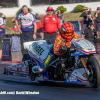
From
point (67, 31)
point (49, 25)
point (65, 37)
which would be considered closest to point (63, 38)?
point (65, 37)

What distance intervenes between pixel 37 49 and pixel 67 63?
1215 millimetres

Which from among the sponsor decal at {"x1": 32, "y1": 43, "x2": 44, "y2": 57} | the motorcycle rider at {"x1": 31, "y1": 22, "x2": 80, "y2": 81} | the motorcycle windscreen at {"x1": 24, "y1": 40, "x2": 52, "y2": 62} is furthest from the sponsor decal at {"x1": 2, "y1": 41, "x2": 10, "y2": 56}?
the motorcycle rider at {"x1": 31, "y1": 22, "x2": 80, "y2": 81}

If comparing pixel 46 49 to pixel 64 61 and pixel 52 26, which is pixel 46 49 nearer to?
pixel 64 61

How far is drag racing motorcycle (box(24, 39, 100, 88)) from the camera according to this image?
6805 mm

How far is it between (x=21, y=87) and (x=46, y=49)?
3.67ft

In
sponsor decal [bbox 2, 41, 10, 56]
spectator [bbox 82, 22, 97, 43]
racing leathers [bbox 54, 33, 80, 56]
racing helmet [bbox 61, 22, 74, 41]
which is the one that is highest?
racing helmet [bbox 61, 22, 74, 41]

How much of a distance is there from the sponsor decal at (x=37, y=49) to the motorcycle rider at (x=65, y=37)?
70 centimetres

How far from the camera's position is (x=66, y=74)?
7184 mm

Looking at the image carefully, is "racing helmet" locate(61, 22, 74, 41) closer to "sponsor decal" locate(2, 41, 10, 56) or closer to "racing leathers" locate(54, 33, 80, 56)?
"racing leathers" locate(54, 33, 80, 56)

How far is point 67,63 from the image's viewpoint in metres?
7.39

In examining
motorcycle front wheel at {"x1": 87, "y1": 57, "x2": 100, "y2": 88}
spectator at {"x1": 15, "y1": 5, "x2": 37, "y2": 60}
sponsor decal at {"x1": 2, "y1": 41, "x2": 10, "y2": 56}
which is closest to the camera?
motorcycle front wheel at {"x1": 87, "y1": 57, "x2": 100, "y2": 88}

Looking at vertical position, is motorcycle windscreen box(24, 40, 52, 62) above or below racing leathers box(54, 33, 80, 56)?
below

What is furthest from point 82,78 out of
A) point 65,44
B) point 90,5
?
point 90,5

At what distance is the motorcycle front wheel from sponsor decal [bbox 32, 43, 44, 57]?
1.66 m
